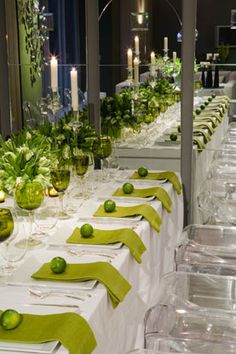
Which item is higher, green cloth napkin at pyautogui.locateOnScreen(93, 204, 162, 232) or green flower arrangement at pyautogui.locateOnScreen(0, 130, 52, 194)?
green flower arrangement at pyautogui.locateOnScreen(0, 130, 52, 194)

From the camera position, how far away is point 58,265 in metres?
2.04

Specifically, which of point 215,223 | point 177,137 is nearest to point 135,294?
point 215,223

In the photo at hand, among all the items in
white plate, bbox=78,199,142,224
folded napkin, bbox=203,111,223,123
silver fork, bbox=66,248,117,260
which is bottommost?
silver fork, bbox=66,248,117,260

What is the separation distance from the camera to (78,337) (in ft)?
5.40

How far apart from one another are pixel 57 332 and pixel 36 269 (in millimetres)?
528

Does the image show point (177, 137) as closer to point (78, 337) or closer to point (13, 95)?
point (13, 95)

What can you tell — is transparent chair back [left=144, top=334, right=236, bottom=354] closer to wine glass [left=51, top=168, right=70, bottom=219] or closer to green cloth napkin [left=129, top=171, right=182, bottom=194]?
wine glass [left=51, top=168, right=70, bottom=219]

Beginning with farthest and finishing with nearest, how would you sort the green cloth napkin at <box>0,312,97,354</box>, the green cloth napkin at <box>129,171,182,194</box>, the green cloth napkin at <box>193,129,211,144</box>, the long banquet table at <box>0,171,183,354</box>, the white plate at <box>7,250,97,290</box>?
the green cloth napkin at <box>193,129,211,144</box>, the green cloth napkin at <box>129,171,182,194</box>, the white plate at <box>7,250,97,290</box>, the long banquet table at <box>0,171,183,354</box>, the green cloth napkin at <box>0,312,97,354</box>

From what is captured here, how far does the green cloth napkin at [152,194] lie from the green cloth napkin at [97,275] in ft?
3.23

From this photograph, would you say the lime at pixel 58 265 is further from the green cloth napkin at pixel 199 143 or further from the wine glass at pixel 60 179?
the green cloth napkin at pixel 199 143

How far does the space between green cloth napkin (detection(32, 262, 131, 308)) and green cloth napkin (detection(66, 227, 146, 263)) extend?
0.25 meters

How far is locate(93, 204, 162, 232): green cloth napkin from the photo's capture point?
2711mm

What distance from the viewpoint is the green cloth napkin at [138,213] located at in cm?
271

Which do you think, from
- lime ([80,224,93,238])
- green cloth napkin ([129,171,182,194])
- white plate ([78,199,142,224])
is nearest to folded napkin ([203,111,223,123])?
green cloth napkin ([129,171,182,194])
